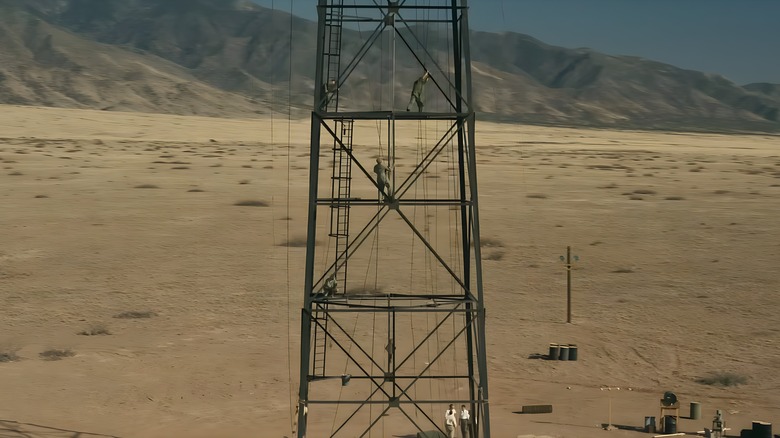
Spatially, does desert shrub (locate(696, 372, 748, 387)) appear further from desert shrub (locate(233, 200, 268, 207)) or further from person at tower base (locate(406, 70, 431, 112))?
desert shrub (locate(233, 200, 268, 207))

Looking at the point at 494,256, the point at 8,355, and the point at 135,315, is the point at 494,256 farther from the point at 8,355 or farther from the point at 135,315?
the point at 8,355

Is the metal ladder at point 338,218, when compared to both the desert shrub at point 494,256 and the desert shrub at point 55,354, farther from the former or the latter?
the desert shrub at point 55,354

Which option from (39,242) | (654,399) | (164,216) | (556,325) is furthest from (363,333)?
(164,216)

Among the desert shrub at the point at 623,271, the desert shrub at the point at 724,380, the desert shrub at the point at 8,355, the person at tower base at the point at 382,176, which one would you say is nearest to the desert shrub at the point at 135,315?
the desert shrub at the point at 8,355

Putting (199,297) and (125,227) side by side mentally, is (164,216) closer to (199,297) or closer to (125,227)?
(125,227)

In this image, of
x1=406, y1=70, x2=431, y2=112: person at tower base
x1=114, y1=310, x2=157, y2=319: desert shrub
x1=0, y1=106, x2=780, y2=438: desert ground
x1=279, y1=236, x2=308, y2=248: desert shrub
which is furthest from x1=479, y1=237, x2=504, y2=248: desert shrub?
x1=406, y1=70, x2=431, y2=112: person at tower base
